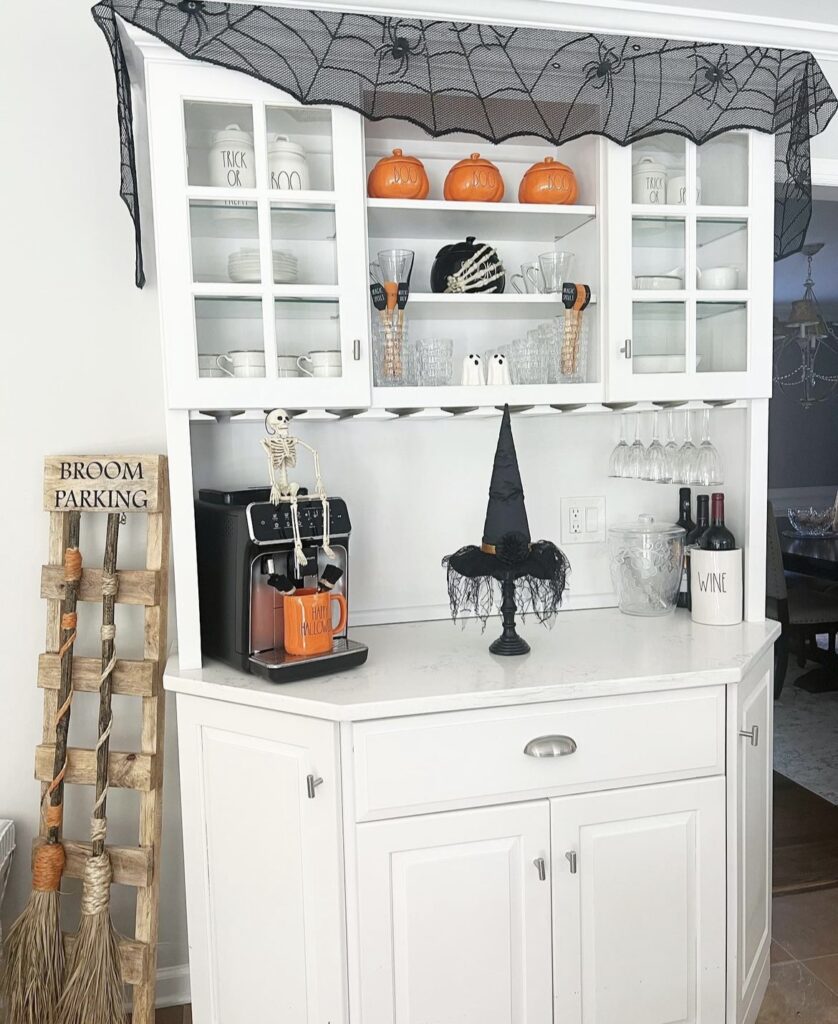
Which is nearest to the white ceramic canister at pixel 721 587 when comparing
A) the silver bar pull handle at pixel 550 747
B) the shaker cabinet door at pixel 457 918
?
the silver bar pull handle at pixel 550 747

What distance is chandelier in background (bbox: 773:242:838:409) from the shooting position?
16.8 feet

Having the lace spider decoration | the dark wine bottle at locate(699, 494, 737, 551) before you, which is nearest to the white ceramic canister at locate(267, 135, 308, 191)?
the lace spider decoration

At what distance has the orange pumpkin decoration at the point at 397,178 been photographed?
2.00m

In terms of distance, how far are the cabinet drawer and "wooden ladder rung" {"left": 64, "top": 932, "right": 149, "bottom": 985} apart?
2.53ft

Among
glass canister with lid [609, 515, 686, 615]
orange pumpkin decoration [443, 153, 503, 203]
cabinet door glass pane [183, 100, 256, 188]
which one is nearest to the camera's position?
cabinet door glass pane [183, 100, 256, 188]

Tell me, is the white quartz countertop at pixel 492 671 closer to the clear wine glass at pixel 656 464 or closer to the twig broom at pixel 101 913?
the twig broom at pixel 101 913

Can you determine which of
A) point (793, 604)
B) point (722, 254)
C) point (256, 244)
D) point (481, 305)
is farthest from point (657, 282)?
point (793, 604)

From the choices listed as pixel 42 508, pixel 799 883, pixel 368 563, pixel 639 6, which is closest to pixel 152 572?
pixel 42 508

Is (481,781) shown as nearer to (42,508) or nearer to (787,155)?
(42,508)

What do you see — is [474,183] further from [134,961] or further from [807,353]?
[807,353]

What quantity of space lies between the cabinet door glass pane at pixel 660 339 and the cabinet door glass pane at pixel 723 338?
0.17 feet

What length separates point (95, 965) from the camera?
2039 mm

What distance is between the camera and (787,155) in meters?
2.13

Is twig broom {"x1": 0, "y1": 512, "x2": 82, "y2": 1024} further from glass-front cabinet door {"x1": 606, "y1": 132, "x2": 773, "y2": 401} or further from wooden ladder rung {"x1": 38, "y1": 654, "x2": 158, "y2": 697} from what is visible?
glass-front cabinet door {"x1": 606, "y1": 132, "x2": 773, "y2": 401}
